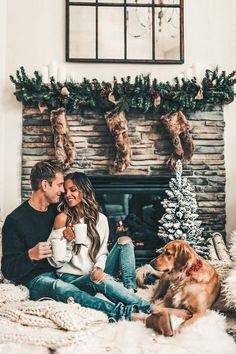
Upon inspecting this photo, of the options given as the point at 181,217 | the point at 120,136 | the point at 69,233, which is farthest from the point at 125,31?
the point at 69,233

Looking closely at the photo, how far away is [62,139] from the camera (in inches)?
144

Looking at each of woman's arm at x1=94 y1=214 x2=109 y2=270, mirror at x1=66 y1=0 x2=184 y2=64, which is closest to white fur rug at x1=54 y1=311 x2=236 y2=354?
woman's arm at x1=94 y1=214 x2=109 y2=270

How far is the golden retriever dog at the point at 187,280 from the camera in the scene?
256 centimetres

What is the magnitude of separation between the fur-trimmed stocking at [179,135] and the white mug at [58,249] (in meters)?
1.37

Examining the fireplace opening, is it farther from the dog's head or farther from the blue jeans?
the dog's head

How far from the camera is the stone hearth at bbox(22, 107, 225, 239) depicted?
12.5 feet

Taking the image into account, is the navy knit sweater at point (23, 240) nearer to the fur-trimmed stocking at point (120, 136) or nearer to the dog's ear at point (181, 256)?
the dog's ear at point (181, 256)

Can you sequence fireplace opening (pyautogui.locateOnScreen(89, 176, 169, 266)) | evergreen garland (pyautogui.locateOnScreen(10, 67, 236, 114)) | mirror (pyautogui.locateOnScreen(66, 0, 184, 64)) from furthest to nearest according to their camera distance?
mirror (pyautogui.locateOnScreen(66, 0, 184, 64)), fireplace opening (pyautogui.locateOnScreen(89, 176, 169, 266)), evergreen garland (pyautogui.locateOnScreen(10, 67, 236, 114))

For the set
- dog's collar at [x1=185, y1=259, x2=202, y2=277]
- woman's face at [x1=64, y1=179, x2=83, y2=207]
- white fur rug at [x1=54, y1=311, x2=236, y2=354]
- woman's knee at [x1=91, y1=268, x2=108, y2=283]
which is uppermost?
woman's face at [x1=64, y1=179, x2=83, y2=207]

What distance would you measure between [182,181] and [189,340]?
4.55ft

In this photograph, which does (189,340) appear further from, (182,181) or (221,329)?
(182,181)

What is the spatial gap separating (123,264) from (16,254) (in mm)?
590

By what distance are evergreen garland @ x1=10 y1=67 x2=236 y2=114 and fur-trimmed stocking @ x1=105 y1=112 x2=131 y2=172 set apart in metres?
0.07

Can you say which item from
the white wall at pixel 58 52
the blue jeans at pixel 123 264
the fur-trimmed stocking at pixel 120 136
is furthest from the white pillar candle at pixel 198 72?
the blue jeans at pixel 123 264
